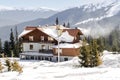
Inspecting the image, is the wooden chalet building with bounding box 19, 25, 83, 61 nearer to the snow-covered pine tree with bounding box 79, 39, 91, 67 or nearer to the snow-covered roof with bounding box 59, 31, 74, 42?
the snow-covered roof with bounding box 59, 31, 74, 42

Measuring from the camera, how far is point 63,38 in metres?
93.1

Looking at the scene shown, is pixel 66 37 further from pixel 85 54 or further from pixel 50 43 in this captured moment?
pixel 85 54

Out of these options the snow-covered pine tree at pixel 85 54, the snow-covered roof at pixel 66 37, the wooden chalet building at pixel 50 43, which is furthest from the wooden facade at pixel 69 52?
the snow-covered pine tree at pixel 85 54

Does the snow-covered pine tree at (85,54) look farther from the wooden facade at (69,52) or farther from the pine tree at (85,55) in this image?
the wooden facade at (69,52)

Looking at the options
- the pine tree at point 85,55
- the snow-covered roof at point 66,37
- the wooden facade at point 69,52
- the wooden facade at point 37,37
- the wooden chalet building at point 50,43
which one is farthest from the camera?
the wooden facade at point 37,37

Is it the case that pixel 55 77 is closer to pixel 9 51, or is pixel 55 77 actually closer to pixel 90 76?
pixel 90 76

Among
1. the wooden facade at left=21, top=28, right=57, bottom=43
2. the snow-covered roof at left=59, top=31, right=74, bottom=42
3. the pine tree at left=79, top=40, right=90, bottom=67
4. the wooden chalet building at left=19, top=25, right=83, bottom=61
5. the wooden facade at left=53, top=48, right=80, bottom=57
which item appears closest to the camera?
the pine tree at left=79, top=40, right=90, bottom=67

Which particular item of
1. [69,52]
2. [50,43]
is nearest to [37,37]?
[50,43]

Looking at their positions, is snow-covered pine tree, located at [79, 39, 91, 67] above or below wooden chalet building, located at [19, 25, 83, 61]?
below

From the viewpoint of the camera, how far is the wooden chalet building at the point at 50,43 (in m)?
90.5

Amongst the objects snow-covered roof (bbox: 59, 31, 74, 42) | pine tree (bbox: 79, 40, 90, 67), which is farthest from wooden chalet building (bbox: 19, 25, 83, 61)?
pine tree (bbox: 79, 40, 90, 67)

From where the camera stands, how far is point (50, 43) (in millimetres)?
95188

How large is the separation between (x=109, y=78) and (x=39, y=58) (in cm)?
6123

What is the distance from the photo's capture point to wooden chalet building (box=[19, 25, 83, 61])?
90.5m
